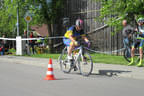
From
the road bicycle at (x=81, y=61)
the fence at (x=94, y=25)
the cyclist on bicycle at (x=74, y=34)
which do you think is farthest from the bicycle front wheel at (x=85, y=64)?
the fence at (x=94, y=25)

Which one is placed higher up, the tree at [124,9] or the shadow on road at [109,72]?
the tree at [124,9]

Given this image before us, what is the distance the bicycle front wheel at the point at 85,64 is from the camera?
8466 mm

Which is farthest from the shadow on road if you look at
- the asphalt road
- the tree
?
the tree

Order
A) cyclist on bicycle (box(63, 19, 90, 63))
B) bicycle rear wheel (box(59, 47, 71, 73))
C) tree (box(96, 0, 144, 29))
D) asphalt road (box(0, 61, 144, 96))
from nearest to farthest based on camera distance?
asphalt road (box(0, 61, 144, 96)) → cyclist on bicycle (box(63, 19, 90, 63)) → bicycle rear wheel (box(59, 47, 71, 73)) → tree (box(96, 0, 144, 29))

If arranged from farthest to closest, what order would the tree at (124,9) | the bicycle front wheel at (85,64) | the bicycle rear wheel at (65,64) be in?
1. the tree at (124,9)
2. the bicycle rear wheel at (65,64)
3. the bicycle front wheel at (85,64)

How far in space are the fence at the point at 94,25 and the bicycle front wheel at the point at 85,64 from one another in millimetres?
8529

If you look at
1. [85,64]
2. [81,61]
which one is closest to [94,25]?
[81,61]

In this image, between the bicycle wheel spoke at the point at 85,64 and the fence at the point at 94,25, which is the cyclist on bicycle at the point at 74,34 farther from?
the fence at the point at 94,25

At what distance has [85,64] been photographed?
857 cm

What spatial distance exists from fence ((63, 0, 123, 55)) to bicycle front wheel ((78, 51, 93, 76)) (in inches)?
336

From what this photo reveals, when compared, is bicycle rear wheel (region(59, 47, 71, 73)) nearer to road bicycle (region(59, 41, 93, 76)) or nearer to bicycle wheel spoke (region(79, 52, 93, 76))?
road bicycle (region(59, 41, 93, 76))

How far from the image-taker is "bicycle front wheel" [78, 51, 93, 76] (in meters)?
8.47

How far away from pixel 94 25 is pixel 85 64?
35.4 feet

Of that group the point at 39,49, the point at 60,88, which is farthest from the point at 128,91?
the point at 39,49
